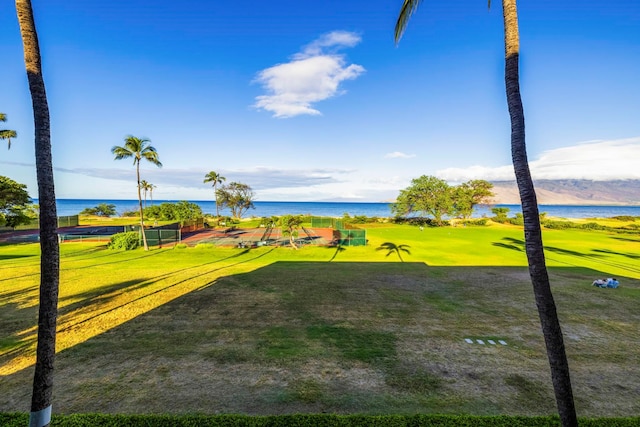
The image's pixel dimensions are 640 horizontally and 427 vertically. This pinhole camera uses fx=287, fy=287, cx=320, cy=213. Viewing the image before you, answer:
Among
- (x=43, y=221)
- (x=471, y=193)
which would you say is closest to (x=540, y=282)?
(x=43, y=221)

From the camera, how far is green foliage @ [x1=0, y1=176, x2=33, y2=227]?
24953mm

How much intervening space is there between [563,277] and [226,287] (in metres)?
21.0

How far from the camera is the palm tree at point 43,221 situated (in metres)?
4.45

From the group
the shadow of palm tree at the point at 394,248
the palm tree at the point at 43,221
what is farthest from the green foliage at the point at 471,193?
the palm tree at the point at 43,221

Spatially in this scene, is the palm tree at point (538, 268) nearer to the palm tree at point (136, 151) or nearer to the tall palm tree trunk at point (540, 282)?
the tall palm tree trunk at point (540, 282)

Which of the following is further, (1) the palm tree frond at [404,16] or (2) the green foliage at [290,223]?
(2) the green foliage at [290,223]

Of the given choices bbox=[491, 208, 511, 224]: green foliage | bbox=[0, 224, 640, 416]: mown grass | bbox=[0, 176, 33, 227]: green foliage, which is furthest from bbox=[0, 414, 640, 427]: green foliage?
bbox=[491, 208, 511, 224]: green foliage

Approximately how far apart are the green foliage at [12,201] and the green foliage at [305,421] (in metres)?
29.0

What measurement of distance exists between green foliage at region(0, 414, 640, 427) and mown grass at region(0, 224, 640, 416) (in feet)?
1.64

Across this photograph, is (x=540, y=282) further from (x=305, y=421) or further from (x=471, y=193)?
(x=471, y=193)

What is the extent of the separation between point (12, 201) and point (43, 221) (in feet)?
104

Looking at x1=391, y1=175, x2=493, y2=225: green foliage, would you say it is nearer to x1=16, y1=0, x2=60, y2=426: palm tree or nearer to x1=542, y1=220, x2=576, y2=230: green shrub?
x1=542, y1=220, x2=576, y2=230: green shrub

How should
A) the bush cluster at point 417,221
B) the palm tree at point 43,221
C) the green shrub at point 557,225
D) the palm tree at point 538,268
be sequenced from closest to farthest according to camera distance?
the palm tree at point 43,221, the palm tree at point 538,268, the green shrub at point 557,225, the bush cluster at point 417,221

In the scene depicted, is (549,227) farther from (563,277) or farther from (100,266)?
(100,266)
